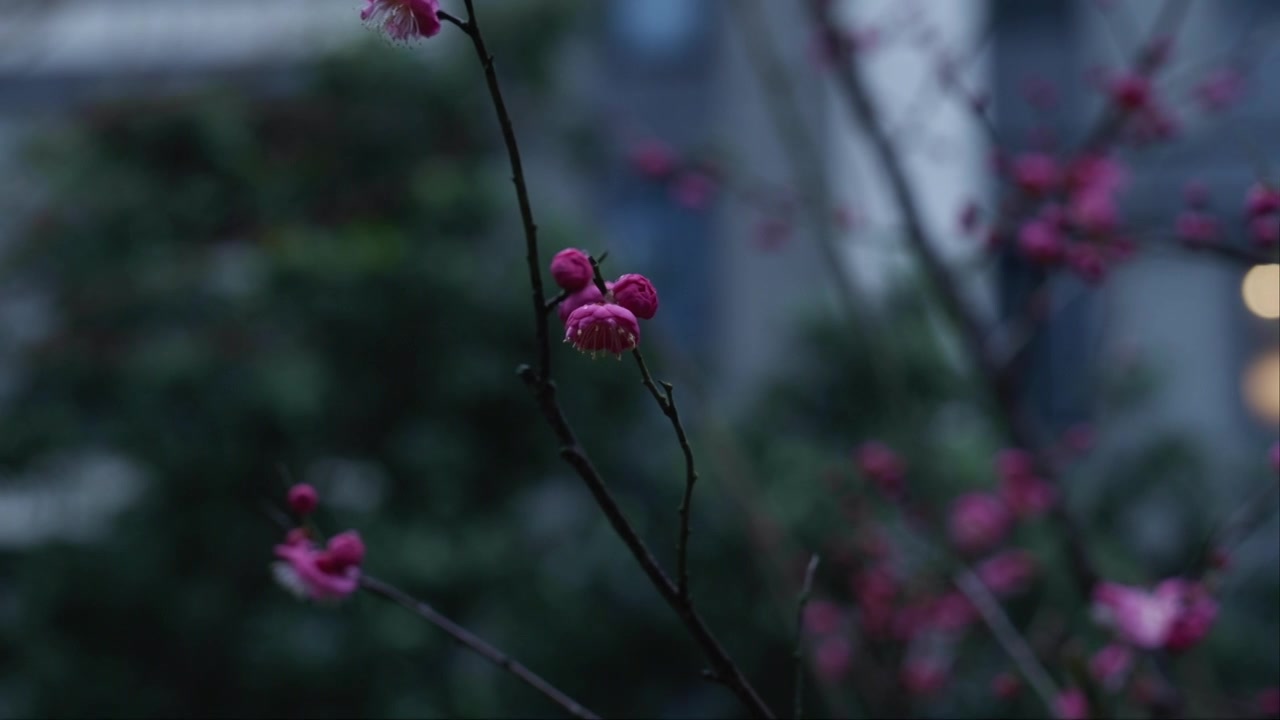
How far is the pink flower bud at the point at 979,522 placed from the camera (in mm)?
1975

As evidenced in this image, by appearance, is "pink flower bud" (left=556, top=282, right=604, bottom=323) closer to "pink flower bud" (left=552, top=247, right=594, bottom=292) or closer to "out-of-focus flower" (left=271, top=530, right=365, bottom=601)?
"pink flower bud" (left=552, top=247, right=594, bottom=292)

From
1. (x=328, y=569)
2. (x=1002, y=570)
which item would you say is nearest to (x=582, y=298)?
(x=328, y=569)

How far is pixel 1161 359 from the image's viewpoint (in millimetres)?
4082

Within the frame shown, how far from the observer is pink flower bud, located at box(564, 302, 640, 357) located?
56 cm

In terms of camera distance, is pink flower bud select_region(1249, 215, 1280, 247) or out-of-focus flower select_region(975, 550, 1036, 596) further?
out-of-focus flower select_region(975, 550, 1036, 596)

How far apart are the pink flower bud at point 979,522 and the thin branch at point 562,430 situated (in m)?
1.40

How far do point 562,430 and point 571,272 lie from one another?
3.3 inches

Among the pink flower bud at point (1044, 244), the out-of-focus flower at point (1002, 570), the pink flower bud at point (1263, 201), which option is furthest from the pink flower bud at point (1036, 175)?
the out-of-focus flower at point (1002, 570)

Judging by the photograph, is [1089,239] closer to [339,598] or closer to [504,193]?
[339,598]

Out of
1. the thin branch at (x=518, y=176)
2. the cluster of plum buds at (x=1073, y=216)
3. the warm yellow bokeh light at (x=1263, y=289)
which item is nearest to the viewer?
the thin branch at (x=518, y=176)

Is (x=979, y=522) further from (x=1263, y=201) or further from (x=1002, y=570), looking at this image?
(x=1263, y=201)

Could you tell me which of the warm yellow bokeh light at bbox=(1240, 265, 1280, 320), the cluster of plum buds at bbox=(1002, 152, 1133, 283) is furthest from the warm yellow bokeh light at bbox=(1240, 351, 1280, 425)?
the warm yellow bokeh light at bbox=(1240, 265, 1280, 320)

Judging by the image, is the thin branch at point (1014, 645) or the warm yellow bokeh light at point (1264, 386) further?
the warm yellow bokeh light at point (1264, 386)

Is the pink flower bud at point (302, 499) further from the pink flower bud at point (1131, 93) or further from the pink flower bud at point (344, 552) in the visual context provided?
the pink flower bud at point (1131, 93)
